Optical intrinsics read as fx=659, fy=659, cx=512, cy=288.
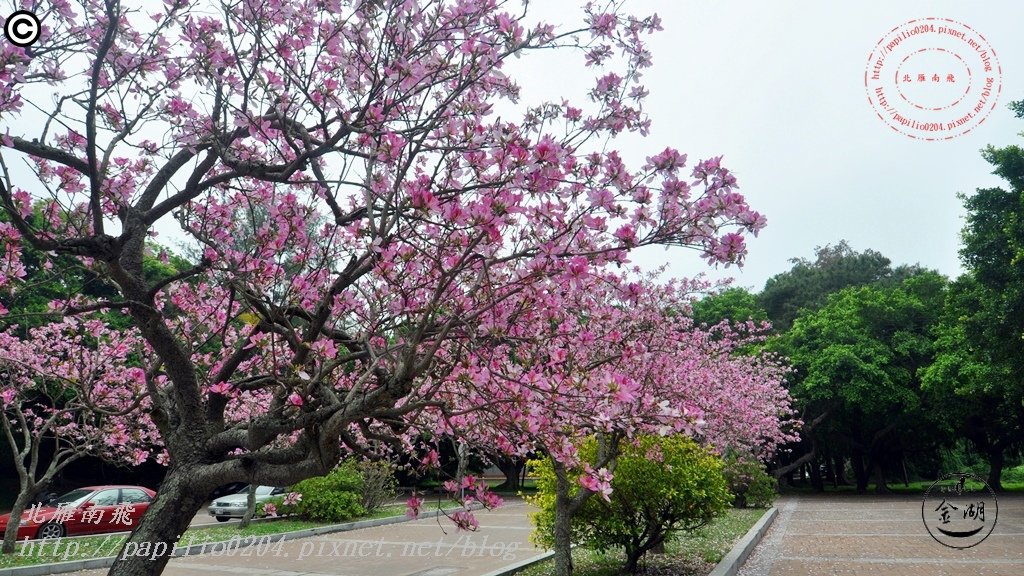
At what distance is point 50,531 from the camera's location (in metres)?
11.6

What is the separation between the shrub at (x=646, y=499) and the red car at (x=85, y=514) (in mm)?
8165

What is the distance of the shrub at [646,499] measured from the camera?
7520 mm

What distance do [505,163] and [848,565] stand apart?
8.66 meters

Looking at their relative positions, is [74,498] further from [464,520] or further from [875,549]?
[875,549]

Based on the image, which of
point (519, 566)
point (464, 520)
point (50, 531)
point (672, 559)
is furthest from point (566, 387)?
point (50, 531)

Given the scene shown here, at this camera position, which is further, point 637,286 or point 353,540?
point 353,540

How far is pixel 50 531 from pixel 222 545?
316cm

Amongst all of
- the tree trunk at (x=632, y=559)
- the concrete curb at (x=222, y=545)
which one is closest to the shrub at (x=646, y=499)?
the tree trunk at (x=632, y=559)

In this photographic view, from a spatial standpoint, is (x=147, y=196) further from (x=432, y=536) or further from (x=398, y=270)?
(x=432, y=536)

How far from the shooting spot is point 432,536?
1335 cm

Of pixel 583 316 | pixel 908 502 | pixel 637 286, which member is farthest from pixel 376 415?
pixel 908 502

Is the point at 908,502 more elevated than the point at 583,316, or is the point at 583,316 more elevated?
the point at 583,316

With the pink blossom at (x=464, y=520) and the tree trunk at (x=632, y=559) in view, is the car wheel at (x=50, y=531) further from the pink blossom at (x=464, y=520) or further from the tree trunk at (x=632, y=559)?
the pink blossom at (x=464, y=520)

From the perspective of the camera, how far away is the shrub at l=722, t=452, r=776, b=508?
17.5 metres
